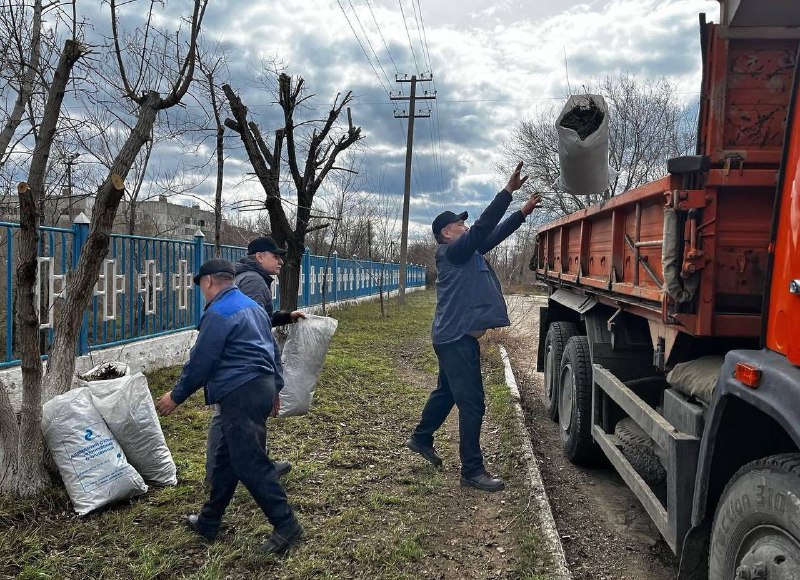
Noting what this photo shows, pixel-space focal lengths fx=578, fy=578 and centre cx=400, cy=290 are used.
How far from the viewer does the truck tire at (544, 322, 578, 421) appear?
5.42m

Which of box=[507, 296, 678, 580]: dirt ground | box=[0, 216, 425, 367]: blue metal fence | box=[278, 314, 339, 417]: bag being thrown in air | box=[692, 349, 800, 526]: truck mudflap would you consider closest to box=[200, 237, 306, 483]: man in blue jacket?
box=[278, 314, 339, 417]: bag being thrown in air

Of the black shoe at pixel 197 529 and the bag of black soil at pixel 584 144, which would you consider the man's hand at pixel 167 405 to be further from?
the bag of black soil at pixel 584 144

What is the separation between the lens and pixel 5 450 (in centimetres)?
336

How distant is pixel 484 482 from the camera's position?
4.05 meters

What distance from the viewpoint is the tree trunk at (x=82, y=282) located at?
3.60 meters

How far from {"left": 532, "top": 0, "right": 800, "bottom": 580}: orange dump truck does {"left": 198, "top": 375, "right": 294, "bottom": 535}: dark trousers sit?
1.92m

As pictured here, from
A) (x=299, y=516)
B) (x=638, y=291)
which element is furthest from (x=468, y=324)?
(x=299, y=516)

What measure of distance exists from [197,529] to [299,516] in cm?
63

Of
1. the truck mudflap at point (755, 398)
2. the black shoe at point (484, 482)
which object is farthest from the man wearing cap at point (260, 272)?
the truck mudflap at point (755, 398)

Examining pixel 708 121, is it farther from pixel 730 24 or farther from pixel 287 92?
pixel 287 92

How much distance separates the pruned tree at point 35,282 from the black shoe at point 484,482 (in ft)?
8.85

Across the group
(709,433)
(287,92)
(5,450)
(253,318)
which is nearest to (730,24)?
(709,433)

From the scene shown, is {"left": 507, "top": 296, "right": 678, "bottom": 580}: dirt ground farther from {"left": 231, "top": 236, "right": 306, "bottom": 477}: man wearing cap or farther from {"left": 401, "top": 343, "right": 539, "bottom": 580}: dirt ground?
{"left": 231, "top": 236, "right": 306, "bottom": 477}: man wearing cap

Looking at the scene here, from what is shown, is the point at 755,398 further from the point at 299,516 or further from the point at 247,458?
the point at 299,516
